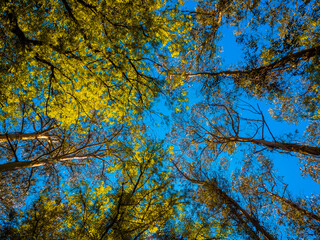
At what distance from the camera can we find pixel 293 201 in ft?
24.5

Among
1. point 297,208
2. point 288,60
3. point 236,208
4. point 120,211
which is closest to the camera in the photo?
point 120,211

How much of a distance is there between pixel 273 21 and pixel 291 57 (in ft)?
6.37

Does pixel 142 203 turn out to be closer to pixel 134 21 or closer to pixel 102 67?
pixel 102 67

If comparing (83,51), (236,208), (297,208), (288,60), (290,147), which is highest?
(83,51)

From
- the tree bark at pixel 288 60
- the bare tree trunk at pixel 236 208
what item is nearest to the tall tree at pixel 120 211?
the bare tree trunk at pixel 236 208

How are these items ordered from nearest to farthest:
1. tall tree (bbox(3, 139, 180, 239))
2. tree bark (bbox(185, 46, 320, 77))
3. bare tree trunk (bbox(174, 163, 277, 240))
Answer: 1. tall tree (bbox(3, 139, 180, 239))
2. tree bark (bbox(185, 46, 320, 77))
3. bare tree trunk (bbox(174, 163, 277, 240))

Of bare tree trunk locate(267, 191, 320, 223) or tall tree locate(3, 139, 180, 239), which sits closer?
tall tree locate(3, 139, 180, 239)

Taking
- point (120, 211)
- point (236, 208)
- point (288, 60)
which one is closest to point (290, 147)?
point (288, 60)

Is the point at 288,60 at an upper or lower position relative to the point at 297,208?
upper

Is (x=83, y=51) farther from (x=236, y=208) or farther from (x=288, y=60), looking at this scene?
(x=236, y=208)

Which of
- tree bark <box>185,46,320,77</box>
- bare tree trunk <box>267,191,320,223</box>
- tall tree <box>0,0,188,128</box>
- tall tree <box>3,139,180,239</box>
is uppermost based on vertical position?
tall tree <box>0,0,188,128</box>

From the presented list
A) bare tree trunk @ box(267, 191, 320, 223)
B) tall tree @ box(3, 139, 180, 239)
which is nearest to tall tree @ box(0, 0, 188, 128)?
tall tree @ box(3, 139, 180, 239)

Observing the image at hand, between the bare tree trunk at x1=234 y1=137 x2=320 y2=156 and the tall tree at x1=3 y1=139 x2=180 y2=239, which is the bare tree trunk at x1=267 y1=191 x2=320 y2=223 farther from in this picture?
the tall tree at x1=3 y1=139 x2=180 y2=239

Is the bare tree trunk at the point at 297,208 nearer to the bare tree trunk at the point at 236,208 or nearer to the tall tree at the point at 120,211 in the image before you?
the bare tree trunk at the point at 236,208
